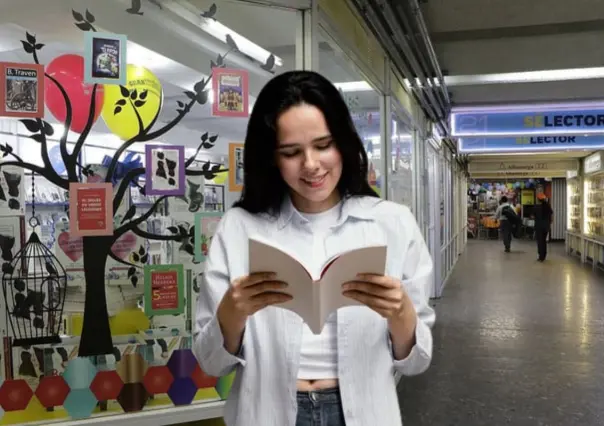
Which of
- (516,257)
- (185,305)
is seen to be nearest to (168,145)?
(185,305)

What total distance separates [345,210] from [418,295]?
0.86 feet

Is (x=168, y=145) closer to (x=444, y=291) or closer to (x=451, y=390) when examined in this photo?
(x=451, y=390)

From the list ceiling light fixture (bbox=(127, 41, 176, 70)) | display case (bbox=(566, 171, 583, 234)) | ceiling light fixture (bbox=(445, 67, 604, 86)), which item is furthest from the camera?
display case (bbox=(566, 171, 583, 234))

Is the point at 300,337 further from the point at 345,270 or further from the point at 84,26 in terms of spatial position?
the point at 84,26

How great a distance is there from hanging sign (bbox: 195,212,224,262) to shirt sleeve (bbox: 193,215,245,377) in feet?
5.17

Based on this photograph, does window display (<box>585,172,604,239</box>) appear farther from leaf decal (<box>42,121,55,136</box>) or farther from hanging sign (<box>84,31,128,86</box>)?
leaf decal (<box>42,121,55,136</box>)

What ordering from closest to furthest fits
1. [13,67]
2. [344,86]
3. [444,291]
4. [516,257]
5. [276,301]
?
[276,301], [13,67], [344,86], [444,291], [516,257]

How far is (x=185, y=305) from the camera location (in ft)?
9.09

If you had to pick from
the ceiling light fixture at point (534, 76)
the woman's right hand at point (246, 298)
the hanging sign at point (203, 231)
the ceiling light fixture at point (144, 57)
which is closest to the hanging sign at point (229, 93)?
the ceiling light fixture at point (144, 57)

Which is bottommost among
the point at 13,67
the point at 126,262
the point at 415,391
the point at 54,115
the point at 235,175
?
the point at 415,391

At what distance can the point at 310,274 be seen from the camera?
3.27 ft

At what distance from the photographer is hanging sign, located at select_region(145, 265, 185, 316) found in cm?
270

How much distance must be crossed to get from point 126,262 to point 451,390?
303cm

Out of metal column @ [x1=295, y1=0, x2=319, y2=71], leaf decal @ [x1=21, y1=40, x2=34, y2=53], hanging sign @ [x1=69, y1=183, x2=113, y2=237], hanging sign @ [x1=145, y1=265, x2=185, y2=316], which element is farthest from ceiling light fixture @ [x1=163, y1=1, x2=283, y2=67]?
hanging sign @ [x1=145, y1=265, x2=185, y2=316]
